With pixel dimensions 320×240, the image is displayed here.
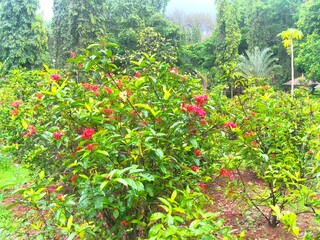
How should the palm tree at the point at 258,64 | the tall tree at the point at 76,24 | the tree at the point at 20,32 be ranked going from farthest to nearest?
the palm tree at the point at 258,64 → the tall tree at the point at 76,24 → the tree at the point at 20,32

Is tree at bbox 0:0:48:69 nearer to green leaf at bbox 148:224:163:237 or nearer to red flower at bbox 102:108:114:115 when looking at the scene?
red flower at bbox 102:108:114:115

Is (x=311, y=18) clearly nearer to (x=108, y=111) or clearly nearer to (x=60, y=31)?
(x=60, y=31)

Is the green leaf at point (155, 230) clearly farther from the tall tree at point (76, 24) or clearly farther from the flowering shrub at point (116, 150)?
the tall tree at point (76, 24)

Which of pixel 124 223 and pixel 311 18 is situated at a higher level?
pixel 311 18

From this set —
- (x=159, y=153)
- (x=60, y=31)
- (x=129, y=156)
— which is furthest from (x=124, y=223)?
(x=60, y=31)

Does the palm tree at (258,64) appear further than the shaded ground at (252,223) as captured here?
Yes

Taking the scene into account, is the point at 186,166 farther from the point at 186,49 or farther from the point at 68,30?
the point at 186,49

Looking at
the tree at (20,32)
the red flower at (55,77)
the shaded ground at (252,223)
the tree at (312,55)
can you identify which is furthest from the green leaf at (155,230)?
the tree at (312,55)

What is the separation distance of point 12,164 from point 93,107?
4543 mm

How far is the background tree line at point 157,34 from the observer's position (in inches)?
500

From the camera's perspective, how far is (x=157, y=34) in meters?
15.5

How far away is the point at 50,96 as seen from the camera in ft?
5.46

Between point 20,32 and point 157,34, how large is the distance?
6.49 meters

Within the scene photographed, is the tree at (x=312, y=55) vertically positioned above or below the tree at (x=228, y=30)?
below
